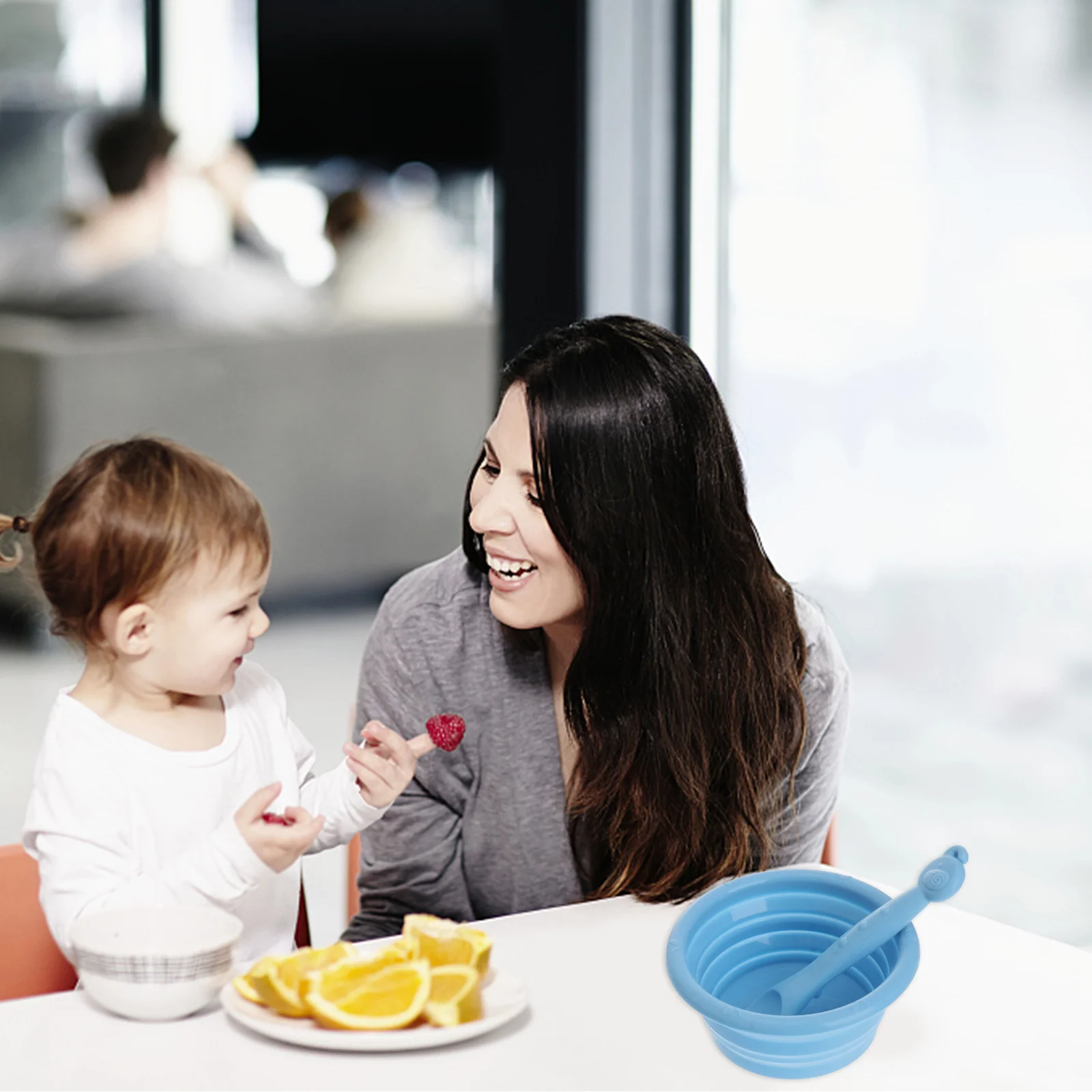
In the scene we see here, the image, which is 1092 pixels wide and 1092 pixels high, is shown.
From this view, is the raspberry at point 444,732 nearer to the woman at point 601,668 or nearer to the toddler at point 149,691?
the toddler at point 149,691

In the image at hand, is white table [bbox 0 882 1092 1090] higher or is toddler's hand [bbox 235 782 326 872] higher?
toddler's hand [bbox 235 782 326 872]

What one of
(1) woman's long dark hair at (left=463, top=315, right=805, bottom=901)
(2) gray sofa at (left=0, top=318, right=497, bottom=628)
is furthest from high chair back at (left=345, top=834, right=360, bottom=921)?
(2) gray sofa at (left=0, top=318, right=497, bottom=628)

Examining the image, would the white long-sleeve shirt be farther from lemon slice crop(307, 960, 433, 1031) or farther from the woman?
the woman

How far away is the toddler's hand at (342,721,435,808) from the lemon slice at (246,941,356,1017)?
0.15 meters

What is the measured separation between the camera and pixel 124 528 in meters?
1.05

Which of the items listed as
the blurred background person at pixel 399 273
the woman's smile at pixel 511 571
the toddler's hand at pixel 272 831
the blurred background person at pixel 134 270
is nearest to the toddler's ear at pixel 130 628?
the toddler's hand at pixel 272 831

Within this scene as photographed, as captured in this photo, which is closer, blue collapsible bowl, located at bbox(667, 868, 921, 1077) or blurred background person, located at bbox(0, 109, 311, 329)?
blue collapsible bowl, located at bbox(667, 868, 921, 1077)

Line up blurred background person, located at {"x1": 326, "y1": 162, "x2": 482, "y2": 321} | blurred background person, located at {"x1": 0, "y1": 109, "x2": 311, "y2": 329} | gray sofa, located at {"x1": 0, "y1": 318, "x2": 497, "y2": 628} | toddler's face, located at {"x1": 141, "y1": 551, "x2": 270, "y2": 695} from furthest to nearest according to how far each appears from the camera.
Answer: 1. blurred background person, located at {"x1": 326, "y1": 162, "x2": 482, "y2": 321}
2. blurred background person, located at {"x1": 0, "y1": 109, "x2": 311, "y2": 329}
3. gray sofa, located at {"x1": 0, "y1": 318, "x2": 497, "y2": 628}
4. toddler's face, located at {"x1": 141, "y1": 551, "x2": 270, "y2": 695}

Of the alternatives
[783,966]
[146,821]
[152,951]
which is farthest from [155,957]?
[783,966]

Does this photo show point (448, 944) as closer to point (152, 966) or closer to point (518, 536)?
point (152, 966)

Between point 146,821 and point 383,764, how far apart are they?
0.56 feet

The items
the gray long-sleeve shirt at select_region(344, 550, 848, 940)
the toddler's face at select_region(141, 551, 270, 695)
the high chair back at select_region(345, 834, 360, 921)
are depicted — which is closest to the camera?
the toddler's face at select_region(141, 551, 270, 695)

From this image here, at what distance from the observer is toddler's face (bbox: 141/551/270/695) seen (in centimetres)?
106

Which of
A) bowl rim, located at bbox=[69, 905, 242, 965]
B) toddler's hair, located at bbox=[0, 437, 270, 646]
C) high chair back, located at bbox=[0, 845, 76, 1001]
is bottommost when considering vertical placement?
high chair back, located at bbox=[0, 845, 76, 1001]
